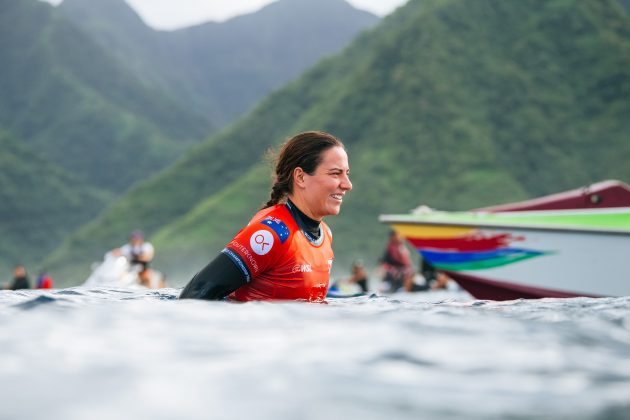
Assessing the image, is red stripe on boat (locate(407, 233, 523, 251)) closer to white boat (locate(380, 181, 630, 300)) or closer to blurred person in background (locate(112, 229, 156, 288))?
white boat (locate(380, 181, 630, 300))

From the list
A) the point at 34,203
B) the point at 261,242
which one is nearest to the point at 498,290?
the point at 261,242

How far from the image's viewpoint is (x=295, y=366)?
1566mm

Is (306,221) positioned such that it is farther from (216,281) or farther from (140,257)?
(140,257)

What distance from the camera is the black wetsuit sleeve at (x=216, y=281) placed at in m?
3.24

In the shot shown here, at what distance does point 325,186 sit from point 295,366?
2332mm

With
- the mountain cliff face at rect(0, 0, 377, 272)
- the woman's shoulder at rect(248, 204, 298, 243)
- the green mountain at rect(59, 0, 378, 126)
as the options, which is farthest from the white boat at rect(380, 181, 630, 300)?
the green mountain at rect(59, 0, 378, 126)

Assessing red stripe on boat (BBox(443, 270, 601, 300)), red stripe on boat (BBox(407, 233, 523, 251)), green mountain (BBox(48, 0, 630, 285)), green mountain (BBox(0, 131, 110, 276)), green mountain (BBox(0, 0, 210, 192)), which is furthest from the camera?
green mountain (BBox(0, 0, 210, 192))

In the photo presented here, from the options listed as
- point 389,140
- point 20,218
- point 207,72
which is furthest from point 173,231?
point 207,72

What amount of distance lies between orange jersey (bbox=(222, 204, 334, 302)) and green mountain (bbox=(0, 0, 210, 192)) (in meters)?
76.3

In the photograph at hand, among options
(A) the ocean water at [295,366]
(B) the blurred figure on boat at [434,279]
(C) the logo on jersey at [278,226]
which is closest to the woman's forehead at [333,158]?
(C) the logo on jersey at [278,226]

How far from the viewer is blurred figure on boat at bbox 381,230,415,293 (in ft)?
45.1

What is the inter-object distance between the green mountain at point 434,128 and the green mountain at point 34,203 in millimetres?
9543

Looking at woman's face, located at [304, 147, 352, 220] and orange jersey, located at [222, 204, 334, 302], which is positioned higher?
woman's face, located at [304, 147, 352, 220]

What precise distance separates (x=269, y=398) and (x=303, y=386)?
0.10m
